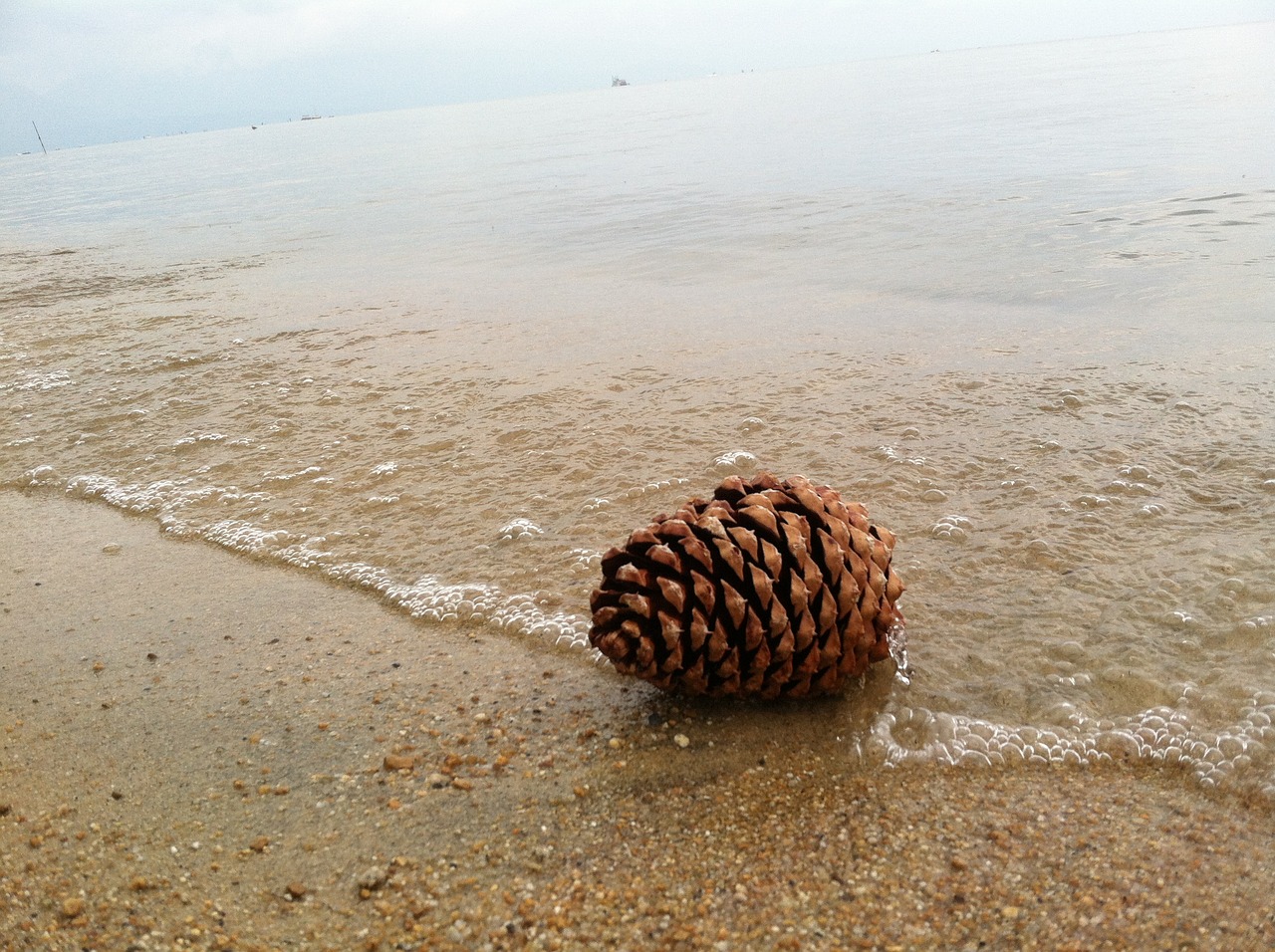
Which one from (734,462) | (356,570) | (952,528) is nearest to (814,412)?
(734,462)

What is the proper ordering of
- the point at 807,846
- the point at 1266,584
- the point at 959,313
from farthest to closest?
Answer: the point at 959,313 < the point at 1266,584 < the point at 807,846

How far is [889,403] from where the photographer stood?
3609 millimetres

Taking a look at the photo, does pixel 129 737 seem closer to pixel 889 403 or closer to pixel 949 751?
pixel 949 751

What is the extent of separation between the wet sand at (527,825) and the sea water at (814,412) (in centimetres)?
16

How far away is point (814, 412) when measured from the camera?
11.8ft

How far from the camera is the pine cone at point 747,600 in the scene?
5.70 ft

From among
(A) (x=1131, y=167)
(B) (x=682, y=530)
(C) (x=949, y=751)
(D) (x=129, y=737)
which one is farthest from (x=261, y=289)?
(A) (x=1131, y=167)

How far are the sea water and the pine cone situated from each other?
21 centimetres

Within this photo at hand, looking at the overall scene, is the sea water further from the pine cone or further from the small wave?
the pine cone

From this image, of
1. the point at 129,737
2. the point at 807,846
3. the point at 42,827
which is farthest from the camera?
the point at 129,737

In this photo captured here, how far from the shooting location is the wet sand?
4.57ft

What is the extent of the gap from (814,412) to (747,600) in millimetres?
1994

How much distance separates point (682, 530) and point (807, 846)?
2.12 feet

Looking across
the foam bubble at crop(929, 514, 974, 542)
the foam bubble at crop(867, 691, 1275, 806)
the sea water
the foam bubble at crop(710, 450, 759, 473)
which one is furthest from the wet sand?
the foam bubble at crop(710, 450, 759, 473)
